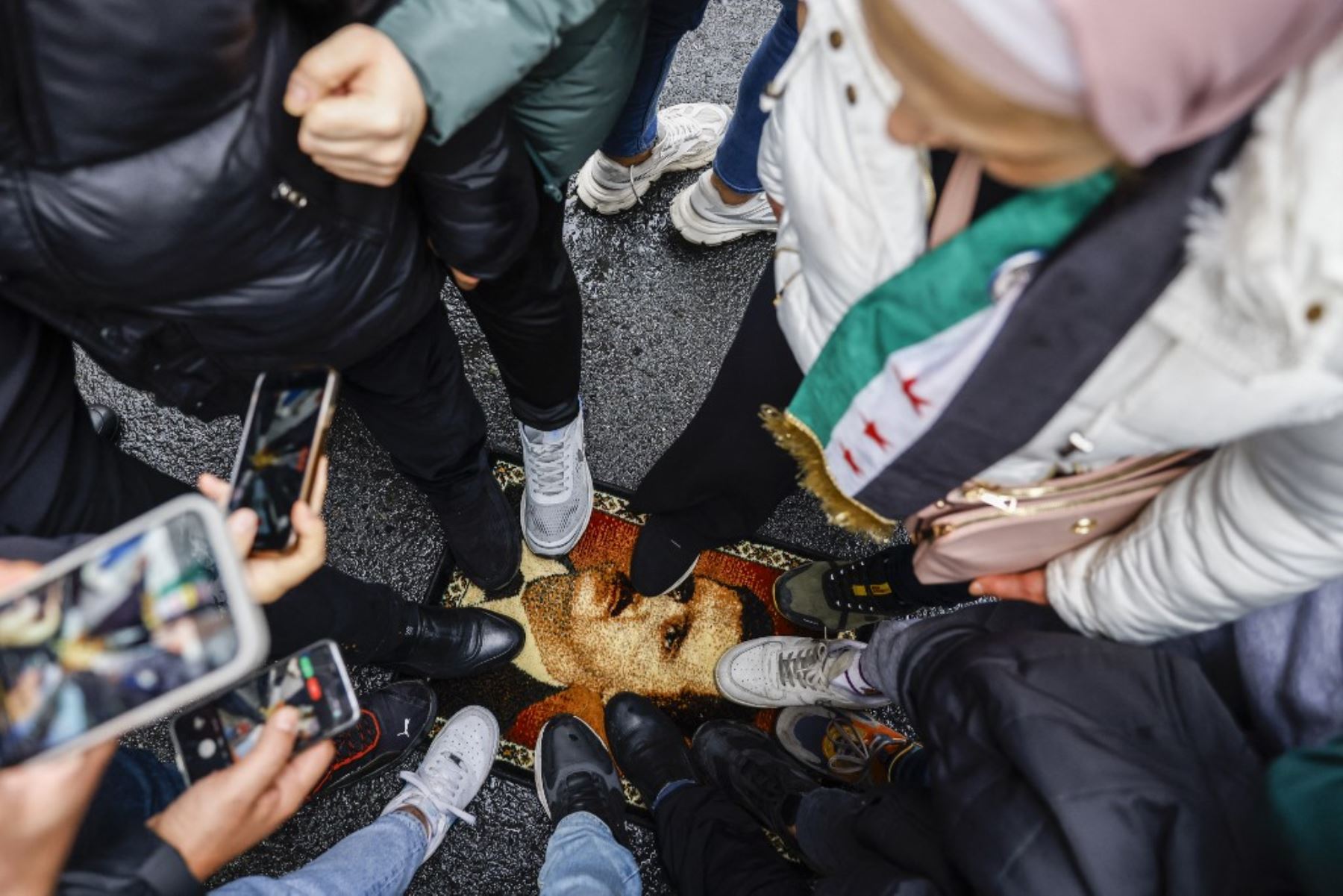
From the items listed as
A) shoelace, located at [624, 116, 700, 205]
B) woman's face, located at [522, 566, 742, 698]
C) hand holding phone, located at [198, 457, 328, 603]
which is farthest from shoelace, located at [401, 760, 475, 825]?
shoelace, located at [624, 116, 700, 205]

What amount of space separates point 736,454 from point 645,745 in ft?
2.10

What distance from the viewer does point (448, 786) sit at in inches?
56.0

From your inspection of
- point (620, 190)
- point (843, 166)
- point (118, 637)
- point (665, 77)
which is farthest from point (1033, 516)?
point (620, 190)

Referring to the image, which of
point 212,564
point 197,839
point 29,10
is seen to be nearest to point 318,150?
point 29,10

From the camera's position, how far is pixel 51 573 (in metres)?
0.66

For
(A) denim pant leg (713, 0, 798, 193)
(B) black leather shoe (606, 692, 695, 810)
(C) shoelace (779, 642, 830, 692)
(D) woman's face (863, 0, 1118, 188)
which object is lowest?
(B) black leather shoe (606, 692, 695, 810)

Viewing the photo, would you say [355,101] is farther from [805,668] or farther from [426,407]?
[805,668]

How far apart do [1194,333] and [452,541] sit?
1.25m

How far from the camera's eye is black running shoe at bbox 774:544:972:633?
52.9 inches

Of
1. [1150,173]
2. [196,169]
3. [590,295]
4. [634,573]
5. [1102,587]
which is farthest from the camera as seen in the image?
[590,295]

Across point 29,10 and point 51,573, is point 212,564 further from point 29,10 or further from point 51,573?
point 29,10

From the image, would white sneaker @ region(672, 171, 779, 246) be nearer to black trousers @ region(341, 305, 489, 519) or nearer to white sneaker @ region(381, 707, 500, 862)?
black trousers @ region(341, 305, 489, 519)

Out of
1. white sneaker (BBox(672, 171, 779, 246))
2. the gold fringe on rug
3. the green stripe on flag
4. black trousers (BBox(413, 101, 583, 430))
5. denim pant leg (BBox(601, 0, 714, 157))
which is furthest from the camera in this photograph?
white sneaker (BBox(672, 171, 779, 246))

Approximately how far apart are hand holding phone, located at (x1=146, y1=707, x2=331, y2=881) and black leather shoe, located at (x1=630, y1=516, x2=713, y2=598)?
75cm
